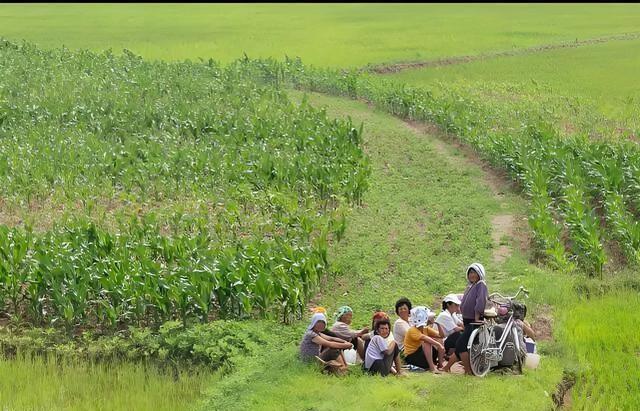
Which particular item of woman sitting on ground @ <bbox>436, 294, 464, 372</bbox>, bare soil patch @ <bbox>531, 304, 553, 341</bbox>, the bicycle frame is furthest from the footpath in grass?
woman sitting on ground @ <bbox>436, 294, 464, 372</bbox>

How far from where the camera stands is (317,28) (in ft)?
175

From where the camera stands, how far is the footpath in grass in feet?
35.1

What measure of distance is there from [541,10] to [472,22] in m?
10.3

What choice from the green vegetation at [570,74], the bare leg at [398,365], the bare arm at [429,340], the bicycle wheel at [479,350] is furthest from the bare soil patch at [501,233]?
the green vegetation at [570,74]

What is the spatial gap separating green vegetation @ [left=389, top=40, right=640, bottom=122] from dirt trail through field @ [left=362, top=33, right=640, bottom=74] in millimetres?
754

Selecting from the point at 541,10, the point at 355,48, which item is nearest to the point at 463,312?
the point at 355,48

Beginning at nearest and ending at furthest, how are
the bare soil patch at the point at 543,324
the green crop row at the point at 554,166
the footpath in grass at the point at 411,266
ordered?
the footpath in grass at the point at 411,266, the bare soil patch at the point at 543,324, the green crop row at the point at 554,166

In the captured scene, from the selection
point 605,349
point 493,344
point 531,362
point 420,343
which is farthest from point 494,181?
point 493,344

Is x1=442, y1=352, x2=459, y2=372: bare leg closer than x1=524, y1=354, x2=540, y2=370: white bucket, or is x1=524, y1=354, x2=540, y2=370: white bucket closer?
x1=442, y1=352, x2=459, y2=372: bare leg

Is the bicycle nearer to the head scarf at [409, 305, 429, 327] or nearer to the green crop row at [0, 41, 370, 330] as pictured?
the head scarf at [409, 305, 429, 327]

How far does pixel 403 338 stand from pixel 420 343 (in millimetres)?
312

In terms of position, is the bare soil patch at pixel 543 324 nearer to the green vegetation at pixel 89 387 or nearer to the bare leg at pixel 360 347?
the bare leg at pixel 360 347

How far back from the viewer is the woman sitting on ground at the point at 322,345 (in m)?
11.3

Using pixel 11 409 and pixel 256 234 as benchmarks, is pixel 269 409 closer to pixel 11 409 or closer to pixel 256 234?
pixel 11 409
